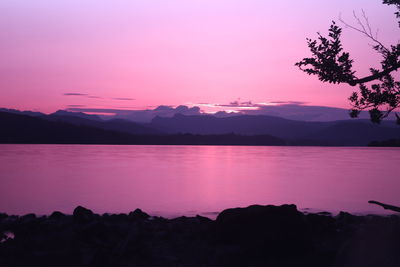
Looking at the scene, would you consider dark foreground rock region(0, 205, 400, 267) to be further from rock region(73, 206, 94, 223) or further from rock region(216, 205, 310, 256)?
rock region(73, 206, 94, 223)

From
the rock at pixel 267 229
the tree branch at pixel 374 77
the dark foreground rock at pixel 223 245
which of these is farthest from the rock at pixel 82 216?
the tree branch at pixel 374 77

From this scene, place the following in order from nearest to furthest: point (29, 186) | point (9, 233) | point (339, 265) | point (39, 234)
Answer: point (339, 265), point (39, 234), point (9, 233), point (29, 186)

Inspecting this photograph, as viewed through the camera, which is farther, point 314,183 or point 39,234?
point 314,183

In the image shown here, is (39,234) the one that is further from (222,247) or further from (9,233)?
(222,247)

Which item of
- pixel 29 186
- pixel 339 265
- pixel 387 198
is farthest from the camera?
pixel 29 186

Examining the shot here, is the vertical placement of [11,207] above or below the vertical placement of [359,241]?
below

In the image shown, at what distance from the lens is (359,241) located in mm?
13062

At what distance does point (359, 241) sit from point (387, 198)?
33.1 m

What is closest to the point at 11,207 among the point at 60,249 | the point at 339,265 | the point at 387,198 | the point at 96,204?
the point at 96,204

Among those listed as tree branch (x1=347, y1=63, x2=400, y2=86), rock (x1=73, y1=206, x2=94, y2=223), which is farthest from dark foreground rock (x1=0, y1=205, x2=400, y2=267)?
tree branch (x1=347, y1=63, x2=400, y2=86)

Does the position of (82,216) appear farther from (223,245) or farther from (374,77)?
(374,77)

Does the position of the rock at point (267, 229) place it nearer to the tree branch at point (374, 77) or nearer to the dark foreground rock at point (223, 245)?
the dark foreground rock at point (223, 245)

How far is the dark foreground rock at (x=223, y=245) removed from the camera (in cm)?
1283

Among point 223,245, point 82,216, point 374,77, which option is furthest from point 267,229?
point 82,216
